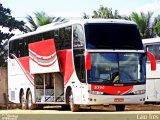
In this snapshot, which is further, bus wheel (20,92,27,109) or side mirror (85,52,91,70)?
bus wheel (20,92,27,109)

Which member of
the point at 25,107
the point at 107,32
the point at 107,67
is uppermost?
the point at 107,32

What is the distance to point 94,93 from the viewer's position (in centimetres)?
1981

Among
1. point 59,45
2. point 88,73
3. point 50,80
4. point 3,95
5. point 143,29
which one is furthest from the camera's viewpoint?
point 143,29

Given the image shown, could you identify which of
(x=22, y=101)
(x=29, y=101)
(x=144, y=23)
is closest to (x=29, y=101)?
(x=29, y=101)

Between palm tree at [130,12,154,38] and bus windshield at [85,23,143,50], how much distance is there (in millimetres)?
18688

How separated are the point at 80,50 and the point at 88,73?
1.04m

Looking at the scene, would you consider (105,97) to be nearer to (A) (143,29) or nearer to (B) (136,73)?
(B) (136,73)

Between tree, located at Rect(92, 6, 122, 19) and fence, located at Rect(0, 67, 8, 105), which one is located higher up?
tree, located at Rect(92, 6, 122, 19)

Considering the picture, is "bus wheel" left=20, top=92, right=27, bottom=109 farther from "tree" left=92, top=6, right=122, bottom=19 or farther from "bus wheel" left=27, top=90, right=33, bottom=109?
"tree" left=92, top=6, right=122, bottom=19

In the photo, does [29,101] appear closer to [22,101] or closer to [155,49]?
[22,101]

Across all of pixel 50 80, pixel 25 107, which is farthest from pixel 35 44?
pixel 25 107

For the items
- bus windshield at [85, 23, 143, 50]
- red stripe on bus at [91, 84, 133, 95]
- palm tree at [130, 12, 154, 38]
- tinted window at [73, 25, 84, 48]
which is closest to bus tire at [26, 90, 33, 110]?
tinted window at [73, 25, 84, 48]

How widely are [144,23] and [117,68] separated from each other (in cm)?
2007

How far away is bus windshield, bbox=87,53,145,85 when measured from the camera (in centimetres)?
1970
